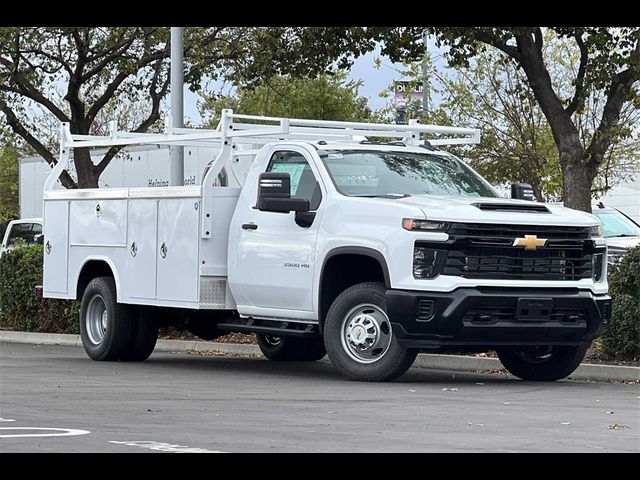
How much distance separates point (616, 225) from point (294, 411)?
540 inches

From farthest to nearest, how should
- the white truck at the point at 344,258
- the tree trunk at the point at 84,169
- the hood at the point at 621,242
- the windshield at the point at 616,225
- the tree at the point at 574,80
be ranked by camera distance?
the tree trunk at the point at 84,169, the windshield at the point at 616,225, the hood at the point at 621,242, the tree at the point at 574,80, the white truck at the point at 344,258

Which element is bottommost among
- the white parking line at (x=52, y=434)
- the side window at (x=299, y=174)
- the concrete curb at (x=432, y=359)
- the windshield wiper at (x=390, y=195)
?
the concrete curb at (x=432, y=359)

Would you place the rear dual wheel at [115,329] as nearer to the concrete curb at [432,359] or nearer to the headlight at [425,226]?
the concrete curb at [432,359]

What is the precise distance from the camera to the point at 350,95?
4631 centimetres

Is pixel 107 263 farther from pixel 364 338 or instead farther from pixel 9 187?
pixel 9 187

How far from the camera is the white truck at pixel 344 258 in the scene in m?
12.8

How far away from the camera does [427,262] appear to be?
1277cm

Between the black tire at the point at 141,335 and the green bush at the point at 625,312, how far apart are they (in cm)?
487

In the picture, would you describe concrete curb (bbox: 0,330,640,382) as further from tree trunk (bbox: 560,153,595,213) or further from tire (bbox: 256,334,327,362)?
tree trunk (bbox: 560,153,595,213)

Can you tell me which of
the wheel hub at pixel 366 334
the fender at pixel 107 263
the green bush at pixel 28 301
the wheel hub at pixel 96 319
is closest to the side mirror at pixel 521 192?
the wheel hub at pixel 366 334

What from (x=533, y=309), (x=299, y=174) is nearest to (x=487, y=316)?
(x=533, y=309)

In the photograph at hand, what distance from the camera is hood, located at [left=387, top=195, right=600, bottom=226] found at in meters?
12.8

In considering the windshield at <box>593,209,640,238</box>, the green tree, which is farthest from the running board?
the green tree
